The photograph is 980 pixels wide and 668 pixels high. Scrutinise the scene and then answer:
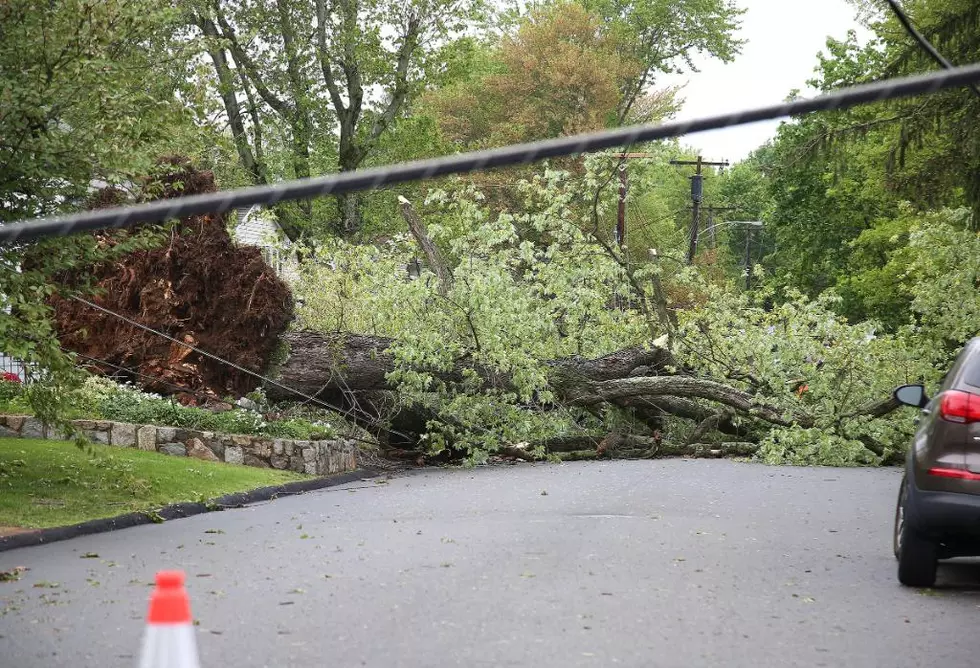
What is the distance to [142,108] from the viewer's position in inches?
521

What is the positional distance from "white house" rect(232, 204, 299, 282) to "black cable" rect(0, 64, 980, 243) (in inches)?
343

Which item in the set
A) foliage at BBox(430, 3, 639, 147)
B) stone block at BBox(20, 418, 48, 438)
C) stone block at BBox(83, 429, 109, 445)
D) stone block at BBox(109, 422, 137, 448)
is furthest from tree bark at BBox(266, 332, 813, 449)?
foliage at BBox(430, 3, 639, 147)

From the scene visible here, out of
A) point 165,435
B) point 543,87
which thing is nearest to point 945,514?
point 165,435

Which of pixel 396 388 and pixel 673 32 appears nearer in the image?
pixel 396 388

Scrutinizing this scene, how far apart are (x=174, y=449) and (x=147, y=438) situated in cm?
37

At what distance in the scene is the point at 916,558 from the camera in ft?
28.3

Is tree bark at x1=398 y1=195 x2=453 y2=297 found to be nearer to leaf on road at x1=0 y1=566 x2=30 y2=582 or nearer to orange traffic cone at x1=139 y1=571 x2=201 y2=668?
leaf on road at x1=0 y1=566 x2=30 y2=582

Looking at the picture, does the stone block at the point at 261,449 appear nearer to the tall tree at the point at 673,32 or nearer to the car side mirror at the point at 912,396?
the car side mirror at the point at 912,396

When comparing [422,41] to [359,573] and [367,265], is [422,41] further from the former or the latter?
[359,573]

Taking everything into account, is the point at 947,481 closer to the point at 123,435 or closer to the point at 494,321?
the point at 123,435

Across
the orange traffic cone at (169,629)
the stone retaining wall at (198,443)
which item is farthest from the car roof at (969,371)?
the stone retaining wall at (198,443)

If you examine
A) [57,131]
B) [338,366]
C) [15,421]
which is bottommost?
[15,421]

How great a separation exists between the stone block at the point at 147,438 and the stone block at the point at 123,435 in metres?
0.07

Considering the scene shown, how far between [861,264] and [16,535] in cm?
4092
